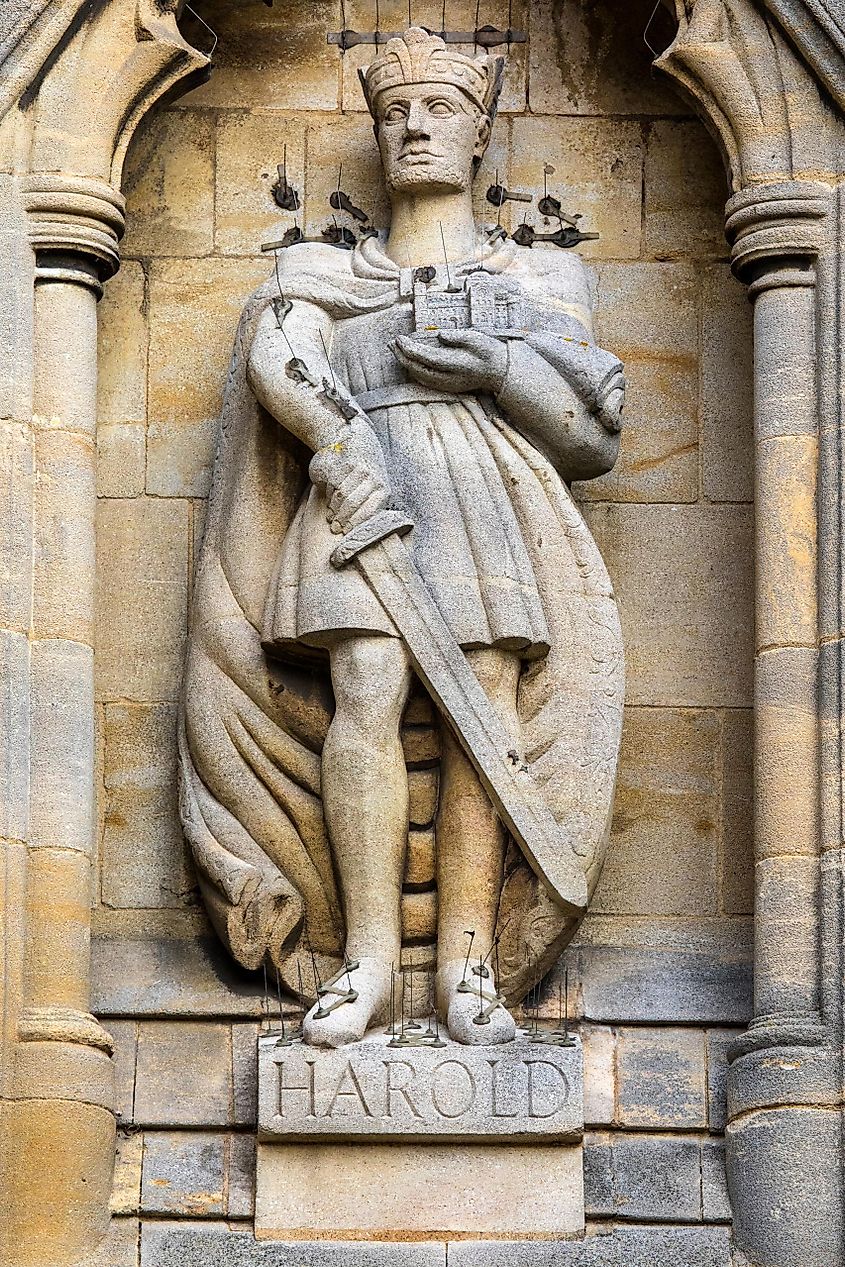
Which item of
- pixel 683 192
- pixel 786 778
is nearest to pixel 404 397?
pixel 683 192

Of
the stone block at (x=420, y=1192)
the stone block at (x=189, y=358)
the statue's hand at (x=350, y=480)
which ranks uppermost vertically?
the stone block at (x=189, y=358)

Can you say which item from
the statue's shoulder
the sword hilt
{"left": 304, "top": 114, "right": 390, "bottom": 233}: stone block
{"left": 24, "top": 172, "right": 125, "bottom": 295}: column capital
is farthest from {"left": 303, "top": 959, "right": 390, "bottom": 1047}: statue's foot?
{"left": 304, "top": 114, "right": 390, "bottom": 233}: stone block

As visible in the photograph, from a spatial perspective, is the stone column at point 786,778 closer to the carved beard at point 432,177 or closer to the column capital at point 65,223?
the carved beard at point 432,177

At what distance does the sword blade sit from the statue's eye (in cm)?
139

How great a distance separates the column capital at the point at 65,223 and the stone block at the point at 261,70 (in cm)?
91

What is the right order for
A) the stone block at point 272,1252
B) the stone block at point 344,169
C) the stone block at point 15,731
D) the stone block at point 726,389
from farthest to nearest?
the stone block at point 344,169 → the stone block at point 726,389 → the stone block at point 15,731 → the stone block at point 272,1252

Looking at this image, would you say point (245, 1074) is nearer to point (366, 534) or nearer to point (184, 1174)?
point (184, 1174)

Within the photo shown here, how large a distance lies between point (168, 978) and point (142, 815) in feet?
1.73

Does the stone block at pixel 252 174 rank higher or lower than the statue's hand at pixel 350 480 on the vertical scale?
higher

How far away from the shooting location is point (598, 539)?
11203mm

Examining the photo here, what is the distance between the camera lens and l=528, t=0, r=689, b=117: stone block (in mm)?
11562

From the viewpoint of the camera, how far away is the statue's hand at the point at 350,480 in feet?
34.5

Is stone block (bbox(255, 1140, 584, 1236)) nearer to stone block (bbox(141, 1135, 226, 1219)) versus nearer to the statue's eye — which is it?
stone block (bbox(141, 1135, 226, 1219))

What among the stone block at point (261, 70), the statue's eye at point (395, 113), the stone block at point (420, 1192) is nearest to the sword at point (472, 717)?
the stone block at point (420, 1192)
